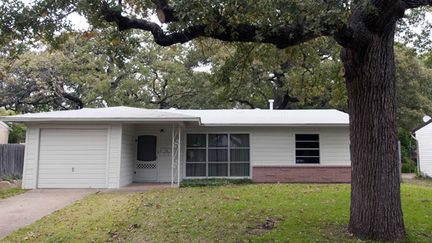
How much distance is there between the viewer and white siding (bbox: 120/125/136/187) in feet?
46.0

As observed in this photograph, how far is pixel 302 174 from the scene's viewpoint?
15.5 m

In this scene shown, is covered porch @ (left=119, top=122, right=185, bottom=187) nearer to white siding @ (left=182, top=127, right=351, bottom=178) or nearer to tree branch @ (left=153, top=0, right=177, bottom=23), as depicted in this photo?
white siding @ (left=182, top=127, right=351, bottom=178)

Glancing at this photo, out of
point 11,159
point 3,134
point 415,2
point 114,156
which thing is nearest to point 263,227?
point 415,2

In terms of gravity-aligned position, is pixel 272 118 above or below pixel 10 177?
above

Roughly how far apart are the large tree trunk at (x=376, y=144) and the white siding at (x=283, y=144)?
9.85m

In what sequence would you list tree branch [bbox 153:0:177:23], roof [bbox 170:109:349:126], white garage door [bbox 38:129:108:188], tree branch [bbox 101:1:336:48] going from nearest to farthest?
tree branch [bbox 101:1:336:48] < tree branch [bbox 153:0:177:23] < white garage door [bbox 38:129:108:188] < roof [bbox 170:109:349:126]

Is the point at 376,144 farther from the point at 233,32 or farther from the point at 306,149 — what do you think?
the point at 306,149

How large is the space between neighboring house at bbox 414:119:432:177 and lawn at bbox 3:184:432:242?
972 centimetres

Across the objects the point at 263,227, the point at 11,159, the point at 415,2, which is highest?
the point at 415,2

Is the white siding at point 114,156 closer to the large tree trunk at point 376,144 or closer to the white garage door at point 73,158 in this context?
the white garage door at point 73,158

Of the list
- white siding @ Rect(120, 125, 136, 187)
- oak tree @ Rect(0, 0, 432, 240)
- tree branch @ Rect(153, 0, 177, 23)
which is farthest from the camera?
white siding @ Rect(120, 125, 136, 187)

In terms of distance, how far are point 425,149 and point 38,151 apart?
1869 centimetres

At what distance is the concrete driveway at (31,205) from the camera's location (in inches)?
302

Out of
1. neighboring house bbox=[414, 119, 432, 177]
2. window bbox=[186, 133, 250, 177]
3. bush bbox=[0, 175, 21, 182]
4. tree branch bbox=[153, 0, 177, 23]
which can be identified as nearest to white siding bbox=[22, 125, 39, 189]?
bush bbox=[0, 175, 21, 182]
